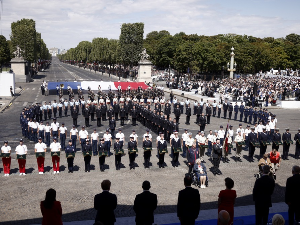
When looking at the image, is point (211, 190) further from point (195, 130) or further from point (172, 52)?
point (172, 52)

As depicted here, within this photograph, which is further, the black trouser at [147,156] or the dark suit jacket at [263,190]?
the black trouser at [147,156]

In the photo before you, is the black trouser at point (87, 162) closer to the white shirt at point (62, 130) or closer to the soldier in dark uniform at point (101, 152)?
the soldier in dark uniform at point (101, 152)

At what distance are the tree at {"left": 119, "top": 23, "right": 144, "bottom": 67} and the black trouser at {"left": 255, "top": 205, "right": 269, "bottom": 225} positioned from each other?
72.4 meters

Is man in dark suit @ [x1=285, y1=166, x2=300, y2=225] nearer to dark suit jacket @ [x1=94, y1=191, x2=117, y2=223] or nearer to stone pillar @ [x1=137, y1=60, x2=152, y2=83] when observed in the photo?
dark suit jacket @ [x1=94, y1=191, x2=117, y2=223]

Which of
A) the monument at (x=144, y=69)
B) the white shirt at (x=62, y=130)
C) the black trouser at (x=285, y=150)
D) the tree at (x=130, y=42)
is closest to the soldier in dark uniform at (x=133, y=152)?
the white shirt at (x=62, y=130)

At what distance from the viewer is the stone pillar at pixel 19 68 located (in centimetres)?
6264

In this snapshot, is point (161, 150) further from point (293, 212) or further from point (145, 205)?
point (145, 205)

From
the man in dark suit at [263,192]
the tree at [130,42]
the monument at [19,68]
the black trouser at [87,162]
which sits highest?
the tree at [130,42]

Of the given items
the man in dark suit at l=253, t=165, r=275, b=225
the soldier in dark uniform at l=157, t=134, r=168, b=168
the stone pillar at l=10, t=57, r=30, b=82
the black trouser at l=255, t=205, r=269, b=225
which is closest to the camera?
the man in dark suit at l=253, t=165, r=275, b=225

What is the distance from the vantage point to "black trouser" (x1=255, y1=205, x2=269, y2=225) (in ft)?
29.1

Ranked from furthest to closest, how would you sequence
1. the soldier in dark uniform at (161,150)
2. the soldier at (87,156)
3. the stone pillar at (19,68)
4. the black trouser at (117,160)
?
the stone pillar at (19,68)
the soldier in dark uniform at (161,150)
the black trouser at (117,160)
the soldier at (87,156)

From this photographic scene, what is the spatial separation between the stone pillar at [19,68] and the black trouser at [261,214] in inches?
2413

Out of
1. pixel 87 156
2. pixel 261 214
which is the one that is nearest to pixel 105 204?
pixel 261 214

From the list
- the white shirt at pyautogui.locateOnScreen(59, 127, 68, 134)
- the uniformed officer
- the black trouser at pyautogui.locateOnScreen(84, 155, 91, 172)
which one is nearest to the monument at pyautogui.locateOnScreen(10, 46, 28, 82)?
the white shirt at pyautogui.locateOnScreen(59, 127, 68, 134)
